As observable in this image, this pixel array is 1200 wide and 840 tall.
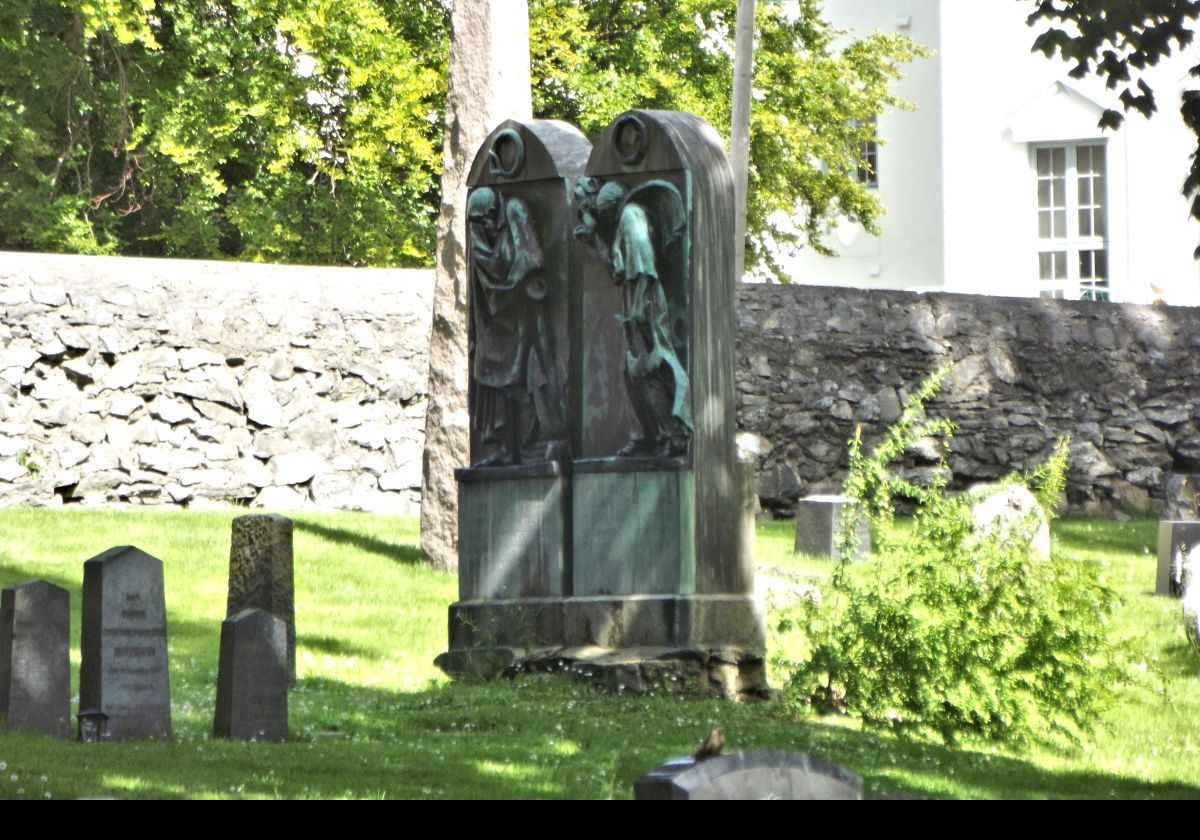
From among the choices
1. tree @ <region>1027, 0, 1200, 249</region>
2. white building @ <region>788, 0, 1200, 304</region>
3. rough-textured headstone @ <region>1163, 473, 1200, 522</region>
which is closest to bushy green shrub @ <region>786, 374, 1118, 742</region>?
tree @ <region>1027, 0, 1200, 249</region>

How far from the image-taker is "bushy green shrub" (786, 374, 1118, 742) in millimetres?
8609

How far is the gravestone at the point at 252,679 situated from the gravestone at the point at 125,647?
24 centimetres

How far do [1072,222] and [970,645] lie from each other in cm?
3081

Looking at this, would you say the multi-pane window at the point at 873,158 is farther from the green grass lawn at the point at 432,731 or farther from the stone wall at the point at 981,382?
the green grass lawn at the point at 432,731

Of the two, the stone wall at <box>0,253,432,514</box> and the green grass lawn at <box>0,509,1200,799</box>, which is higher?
the stone wall at <box>0,253,432,514</box>

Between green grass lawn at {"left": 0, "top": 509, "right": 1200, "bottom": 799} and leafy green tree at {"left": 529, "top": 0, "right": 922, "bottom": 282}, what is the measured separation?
16.2 meters

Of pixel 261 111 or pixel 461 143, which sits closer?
pixel 461 143

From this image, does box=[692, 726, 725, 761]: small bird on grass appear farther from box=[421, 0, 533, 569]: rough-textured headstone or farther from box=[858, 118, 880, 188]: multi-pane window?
box=[858, 118, 880, 188]: multi-pane window

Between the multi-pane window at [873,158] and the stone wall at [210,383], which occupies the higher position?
the multi-pane window at [873,158]

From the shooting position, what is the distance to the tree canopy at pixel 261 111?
26016 mm

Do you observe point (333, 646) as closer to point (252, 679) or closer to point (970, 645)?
point (252, 679)

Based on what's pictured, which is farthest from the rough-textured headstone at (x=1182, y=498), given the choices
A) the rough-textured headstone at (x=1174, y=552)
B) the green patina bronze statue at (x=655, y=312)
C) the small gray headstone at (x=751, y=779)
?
the small gray headstone at (x=751, y=779)

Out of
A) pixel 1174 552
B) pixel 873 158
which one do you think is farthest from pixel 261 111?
pixel 873 158

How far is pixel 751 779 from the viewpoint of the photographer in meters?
3.91
